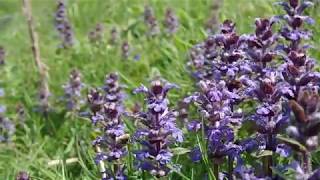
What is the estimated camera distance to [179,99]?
14.4 ft

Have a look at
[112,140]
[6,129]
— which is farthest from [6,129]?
[112,140]

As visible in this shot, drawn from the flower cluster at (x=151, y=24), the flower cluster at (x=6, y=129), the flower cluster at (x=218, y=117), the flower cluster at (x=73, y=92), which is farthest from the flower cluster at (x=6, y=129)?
the flower cluster at (x=218, y=117)

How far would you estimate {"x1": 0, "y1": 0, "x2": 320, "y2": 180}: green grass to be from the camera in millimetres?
3938

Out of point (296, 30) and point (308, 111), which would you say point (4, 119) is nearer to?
point (296, 30)

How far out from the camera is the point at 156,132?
265 centimetres

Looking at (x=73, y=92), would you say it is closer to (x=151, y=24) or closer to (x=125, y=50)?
(x=125, y=50)

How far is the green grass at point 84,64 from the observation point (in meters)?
3.94

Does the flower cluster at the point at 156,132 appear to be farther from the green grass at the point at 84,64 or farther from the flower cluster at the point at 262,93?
the green grass at the point at 84,64

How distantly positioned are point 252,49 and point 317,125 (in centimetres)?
95

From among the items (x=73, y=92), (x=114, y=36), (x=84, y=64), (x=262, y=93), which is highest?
(x=114, y=36)

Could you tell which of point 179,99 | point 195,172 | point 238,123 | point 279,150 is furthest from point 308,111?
point 179,99

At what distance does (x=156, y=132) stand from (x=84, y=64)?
3187 mm

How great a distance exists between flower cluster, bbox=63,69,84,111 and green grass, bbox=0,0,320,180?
9 cm

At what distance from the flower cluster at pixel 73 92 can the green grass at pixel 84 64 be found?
0.09 metres
